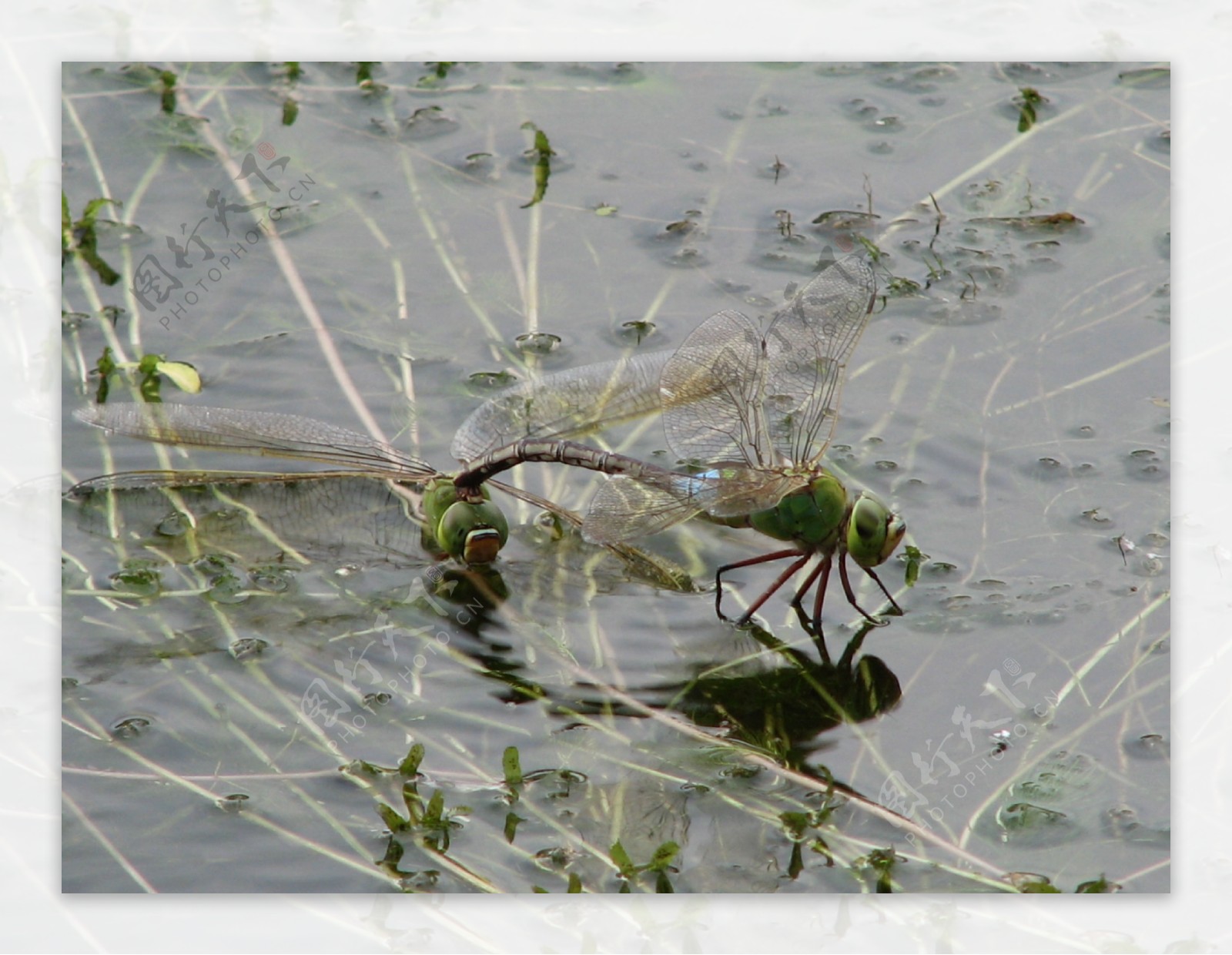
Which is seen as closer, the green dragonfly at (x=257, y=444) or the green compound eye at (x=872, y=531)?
the green compound eye at (x=872, y=531)

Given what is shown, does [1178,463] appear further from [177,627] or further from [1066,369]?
[177,627]

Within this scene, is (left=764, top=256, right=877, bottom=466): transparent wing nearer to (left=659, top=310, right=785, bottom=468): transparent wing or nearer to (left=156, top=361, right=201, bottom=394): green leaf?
(left=659, top=310, right=785, bottom=468): transparent wing

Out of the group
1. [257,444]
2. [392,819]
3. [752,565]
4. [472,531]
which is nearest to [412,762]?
[392,819]

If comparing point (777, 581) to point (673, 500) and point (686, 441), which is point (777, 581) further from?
point (686, 441)

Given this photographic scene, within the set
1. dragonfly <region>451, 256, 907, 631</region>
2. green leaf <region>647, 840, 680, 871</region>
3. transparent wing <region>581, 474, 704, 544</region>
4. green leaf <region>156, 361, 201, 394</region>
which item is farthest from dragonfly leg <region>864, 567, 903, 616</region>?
green leaf <region>156, 361, 201, 394</region>

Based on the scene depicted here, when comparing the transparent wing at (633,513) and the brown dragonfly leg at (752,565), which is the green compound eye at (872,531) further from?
the transparent wing at (633,513)

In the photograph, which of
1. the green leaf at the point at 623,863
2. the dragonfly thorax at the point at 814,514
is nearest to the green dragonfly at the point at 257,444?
the dragonfly thorax at the point at 814,514
